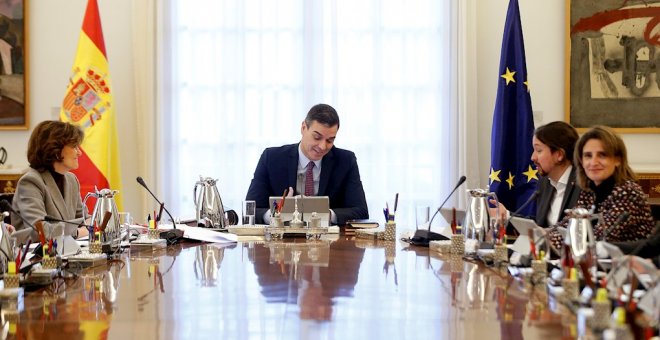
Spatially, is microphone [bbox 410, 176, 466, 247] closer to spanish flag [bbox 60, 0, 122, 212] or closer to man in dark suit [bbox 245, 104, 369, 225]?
man in dark suit [bbox 245, 104, 369, 225]

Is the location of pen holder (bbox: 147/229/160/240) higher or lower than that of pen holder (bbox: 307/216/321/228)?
lower

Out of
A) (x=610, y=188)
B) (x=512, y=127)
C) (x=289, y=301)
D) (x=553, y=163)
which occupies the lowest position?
(x=289, y=301)

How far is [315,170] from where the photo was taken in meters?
4.85

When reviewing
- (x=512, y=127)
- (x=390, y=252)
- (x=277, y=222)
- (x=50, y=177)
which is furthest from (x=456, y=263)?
(x=512, y=127)

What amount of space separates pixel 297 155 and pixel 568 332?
3.12m

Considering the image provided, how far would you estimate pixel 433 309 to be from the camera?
7.11 feet

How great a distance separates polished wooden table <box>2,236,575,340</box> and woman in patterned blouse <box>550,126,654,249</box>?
71 cm

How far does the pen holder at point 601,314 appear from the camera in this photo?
1.80 m

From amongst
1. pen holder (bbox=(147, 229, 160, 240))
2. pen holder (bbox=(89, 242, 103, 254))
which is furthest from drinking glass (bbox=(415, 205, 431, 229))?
pen holder (bbox=(89, 242, 103, 254))

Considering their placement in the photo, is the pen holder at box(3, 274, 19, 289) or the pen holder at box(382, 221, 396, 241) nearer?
the pen holder at box(3, 274, 19, 289)

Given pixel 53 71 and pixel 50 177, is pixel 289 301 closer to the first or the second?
pixel 50 177

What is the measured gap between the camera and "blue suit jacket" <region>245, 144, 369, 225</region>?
477cm

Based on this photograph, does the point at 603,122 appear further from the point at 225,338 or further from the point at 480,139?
the point at 225,338

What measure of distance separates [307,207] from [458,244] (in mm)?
978
